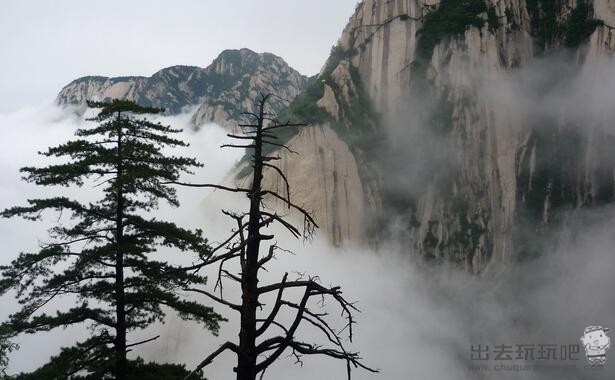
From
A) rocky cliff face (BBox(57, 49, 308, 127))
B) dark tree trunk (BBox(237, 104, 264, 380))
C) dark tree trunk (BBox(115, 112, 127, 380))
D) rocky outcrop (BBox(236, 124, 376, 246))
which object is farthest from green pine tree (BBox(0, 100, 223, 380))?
rocky cliff face (BBox(57, 49, 308, 127))

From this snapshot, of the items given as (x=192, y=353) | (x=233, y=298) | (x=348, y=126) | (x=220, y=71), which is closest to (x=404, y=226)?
(x=348, y=126)

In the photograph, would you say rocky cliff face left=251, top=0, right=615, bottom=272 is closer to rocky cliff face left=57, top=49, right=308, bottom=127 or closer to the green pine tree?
the green pine tree

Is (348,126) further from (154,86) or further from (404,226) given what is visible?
(154,86)

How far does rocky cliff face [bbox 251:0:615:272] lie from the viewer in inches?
2493

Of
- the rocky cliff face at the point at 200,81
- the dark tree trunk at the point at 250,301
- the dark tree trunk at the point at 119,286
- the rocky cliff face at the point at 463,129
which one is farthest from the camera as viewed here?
the rocky cliff face at the point at 200,81

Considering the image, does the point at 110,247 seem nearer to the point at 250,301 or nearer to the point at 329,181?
the point at 250,301

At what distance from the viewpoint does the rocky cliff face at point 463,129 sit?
208ft

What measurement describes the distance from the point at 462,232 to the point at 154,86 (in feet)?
401

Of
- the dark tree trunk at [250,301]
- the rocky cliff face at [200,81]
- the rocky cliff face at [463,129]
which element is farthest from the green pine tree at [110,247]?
the rocky cliff face at [200,81]

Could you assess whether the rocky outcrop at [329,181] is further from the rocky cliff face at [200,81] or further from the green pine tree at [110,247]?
the rocky cliff face at [200,81]

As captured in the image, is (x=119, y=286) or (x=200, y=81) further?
(x=200, y=81)

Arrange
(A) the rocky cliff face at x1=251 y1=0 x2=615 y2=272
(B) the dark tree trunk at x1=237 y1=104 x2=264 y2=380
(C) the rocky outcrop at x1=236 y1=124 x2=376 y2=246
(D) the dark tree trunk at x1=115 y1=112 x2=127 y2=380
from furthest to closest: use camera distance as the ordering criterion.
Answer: (A) the rocky cliff face at x1=251 y1=0 x2=615 y2=272, (C) the rocky outcrop at x1=236 y1=124 x2=376 y2=246, (D) the dark tree trunk at x1=115 y1=112 x2=127 y2=380, (B) the dark tree trunk at x1=237 y1=104 x2=264 y2=380

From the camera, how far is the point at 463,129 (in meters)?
66.1

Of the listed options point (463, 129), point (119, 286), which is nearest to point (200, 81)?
point (463, 129)
